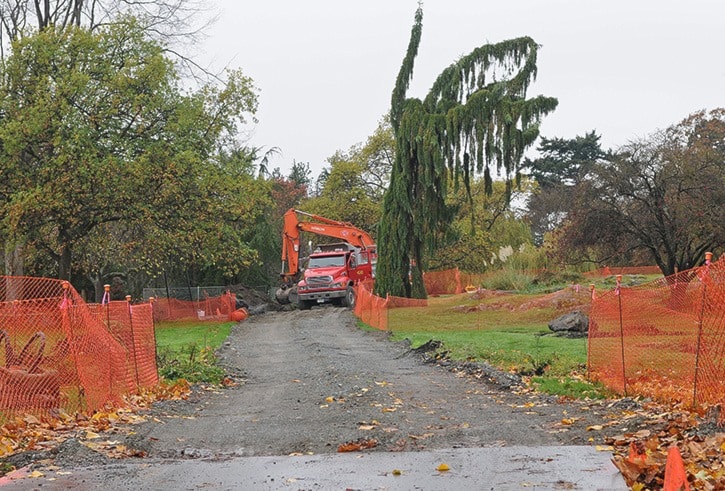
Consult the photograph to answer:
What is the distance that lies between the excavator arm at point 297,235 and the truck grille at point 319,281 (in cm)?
220

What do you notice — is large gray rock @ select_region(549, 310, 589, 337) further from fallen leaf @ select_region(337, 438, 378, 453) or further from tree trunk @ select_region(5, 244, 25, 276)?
tree trunk @ select_region(5, 244, 25, 276)

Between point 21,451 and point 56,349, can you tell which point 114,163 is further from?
point 21,451

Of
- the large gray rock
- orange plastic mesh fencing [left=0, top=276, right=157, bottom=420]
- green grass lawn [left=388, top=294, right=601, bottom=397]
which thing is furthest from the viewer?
the large gray rock

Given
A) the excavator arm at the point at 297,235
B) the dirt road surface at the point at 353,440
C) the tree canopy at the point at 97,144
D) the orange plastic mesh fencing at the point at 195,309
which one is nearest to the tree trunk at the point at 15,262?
the tree canopy at the point at 97,144

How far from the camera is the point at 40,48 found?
29.6 m

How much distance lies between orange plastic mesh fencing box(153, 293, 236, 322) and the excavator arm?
4.03 metres

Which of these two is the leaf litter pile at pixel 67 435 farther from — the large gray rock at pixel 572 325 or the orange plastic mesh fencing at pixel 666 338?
the large gray rock at pixel 572 325

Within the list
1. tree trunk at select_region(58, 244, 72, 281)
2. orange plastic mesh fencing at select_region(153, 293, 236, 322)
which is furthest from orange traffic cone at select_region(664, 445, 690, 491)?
orange plastic mesh fencing at select_region(153, 293, 236, 322)

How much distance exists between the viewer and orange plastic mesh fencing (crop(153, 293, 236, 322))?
38531 mm

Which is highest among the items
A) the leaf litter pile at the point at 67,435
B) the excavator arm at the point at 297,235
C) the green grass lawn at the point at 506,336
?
the excavator arm at the point at 297,235

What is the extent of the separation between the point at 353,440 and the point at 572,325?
55.8 ft

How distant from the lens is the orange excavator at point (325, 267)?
42.6m

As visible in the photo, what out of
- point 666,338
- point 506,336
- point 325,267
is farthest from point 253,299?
point 666,338

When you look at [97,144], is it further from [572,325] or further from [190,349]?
[572,325]
